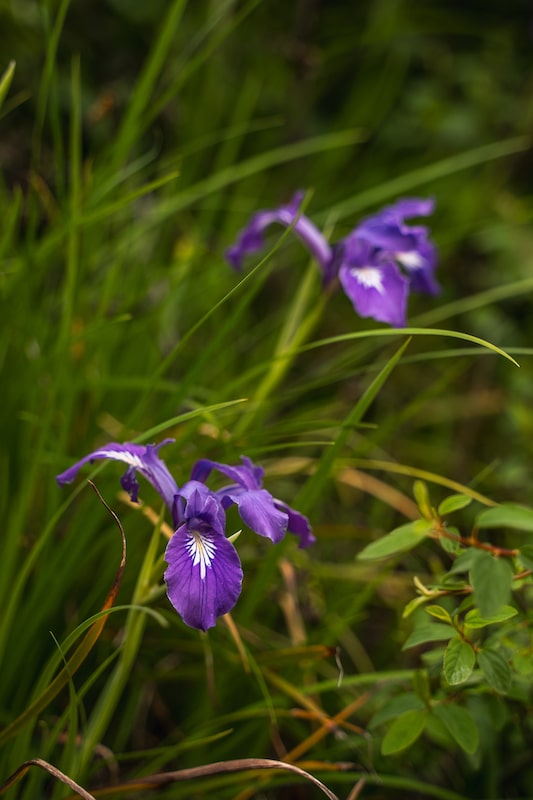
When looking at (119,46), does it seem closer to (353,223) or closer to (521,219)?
(353,223)

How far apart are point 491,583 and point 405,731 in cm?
30

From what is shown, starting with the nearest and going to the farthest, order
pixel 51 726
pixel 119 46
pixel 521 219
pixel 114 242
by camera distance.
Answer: pixel 51 726
pixel 114 242
pixel 521 219
pixel 119 46

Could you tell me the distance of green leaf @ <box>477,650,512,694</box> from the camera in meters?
1.23

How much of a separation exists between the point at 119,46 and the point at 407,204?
2.05 meters

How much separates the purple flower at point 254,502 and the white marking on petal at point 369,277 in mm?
553

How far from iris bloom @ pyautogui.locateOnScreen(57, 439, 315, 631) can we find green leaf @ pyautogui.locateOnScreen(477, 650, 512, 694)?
0.37 meters

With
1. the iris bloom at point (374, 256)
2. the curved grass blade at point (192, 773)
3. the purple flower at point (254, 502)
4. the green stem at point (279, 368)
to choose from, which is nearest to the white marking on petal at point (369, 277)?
the iris bloom at point (374, 256)

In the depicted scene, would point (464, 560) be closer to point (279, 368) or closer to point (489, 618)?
point (489, 618)

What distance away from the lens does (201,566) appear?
46.4 inches

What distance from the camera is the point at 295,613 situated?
198 centimetres

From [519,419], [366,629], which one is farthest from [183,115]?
[366,629]

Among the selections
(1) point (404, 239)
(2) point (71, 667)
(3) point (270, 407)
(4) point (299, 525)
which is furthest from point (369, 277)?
(2) point (71, 667)

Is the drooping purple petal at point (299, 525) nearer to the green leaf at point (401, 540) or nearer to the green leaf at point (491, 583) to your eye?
the green leaf at point (401, 540)

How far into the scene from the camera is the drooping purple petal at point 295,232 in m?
1.90
